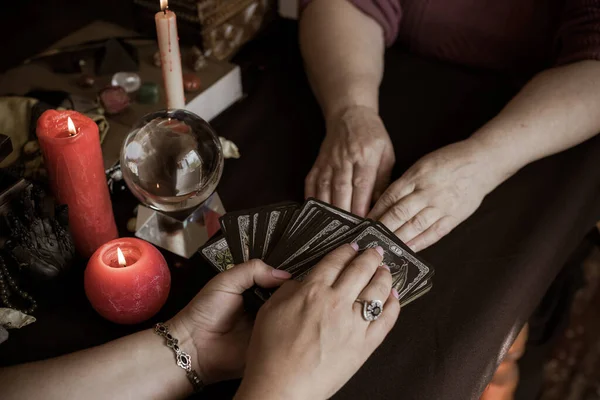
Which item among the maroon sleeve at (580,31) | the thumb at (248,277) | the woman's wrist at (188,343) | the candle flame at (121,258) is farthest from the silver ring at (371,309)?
the maroon sleeve at (580,31)

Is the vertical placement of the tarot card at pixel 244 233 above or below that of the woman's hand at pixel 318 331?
below

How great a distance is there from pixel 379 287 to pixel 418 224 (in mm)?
213

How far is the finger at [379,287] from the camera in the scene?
749mm

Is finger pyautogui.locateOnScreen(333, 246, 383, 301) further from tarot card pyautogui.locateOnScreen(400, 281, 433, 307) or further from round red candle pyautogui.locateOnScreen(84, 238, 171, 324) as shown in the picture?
round red candle pyautogui.locateOnScreen(84, 238, 171, 324)

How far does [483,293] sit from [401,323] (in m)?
0.15

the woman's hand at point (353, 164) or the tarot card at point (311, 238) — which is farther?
the woman's hand at point (353, 164)

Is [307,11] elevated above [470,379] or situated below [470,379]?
above

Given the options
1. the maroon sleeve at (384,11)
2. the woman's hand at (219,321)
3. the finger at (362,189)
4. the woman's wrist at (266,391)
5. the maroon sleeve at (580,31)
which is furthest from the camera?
the maroon sleeve at (384,11)

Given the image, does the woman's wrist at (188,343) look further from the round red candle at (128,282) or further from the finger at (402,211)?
the finger at (402,211)

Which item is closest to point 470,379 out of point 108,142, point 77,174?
point 77,174

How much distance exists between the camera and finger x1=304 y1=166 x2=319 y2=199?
3.31ft

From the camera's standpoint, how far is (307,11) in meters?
1.30

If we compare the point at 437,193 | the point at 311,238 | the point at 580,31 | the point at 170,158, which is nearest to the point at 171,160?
the point at 170,158

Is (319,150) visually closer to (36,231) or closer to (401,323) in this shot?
(401,323)
